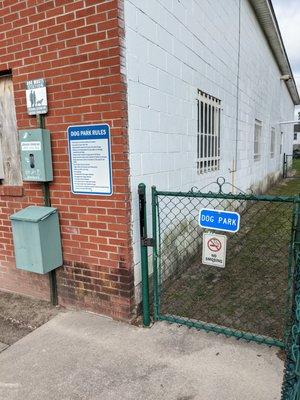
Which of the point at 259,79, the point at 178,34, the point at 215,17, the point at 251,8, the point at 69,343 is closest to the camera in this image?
the point at 69,343

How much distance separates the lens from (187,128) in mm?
4395

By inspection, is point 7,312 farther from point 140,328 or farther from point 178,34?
point 178,34

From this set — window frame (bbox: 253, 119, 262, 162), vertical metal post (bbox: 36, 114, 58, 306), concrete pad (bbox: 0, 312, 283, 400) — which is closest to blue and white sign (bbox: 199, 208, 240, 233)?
concrete pad (bbox: 0, 312, 283, 400)

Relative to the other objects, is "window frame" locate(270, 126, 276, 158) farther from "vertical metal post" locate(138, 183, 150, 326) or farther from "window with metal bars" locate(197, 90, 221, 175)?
"vertical metal post" locate(138, 183, 150, 326)

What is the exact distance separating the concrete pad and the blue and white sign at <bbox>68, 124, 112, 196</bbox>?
4.42 ft

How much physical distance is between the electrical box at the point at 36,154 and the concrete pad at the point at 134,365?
149 centimetres

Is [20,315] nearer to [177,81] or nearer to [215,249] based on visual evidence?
[215,249]

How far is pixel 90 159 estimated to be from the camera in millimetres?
3018

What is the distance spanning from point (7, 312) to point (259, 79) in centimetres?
934

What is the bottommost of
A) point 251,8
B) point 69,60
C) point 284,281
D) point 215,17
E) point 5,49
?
point 284,281

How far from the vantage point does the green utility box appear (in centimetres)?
315

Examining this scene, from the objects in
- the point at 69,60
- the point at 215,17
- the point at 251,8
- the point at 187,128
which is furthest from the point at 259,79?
the point at 69,60

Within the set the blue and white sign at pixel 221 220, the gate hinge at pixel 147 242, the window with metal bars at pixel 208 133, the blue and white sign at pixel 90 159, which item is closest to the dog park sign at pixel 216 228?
the blue and white sign at pixel 221 220

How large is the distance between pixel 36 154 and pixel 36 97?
55cm
